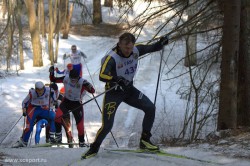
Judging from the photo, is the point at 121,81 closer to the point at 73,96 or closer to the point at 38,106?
the point at 73,96

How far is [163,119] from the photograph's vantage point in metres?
14.2

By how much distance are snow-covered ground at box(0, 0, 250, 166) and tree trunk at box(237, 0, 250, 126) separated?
1.96 metres

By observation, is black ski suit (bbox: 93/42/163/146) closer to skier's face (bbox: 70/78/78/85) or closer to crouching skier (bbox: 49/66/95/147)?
crouching skier (bbox: 49/66/95/147)

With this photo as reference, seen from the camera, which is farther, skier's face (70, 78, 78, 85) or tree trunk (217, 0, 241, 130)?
skier's face (70, 78, 78, 85)

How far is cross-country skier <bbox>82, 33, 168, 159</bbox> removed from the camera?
19.6 feet

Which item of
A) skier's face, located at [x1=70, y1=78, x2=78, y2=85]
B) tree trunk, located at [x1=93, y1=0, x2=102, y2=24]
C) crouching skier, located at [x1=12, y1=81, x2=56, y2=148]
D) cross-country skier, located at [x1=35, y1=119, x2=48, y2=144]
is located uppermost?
tree trunk, located at [x1=93, y1=0, x2=102, y2=24]

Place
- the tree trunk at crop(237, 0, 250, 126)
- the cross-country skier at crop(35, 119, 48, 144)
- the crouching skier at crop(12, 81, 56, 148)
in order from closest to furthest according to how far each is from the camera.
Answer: the tree trunk at crop(237, 0, 250, 126) < the crouching skier at crop(12, 81, 56, 148) < the cross-country skier at crop(35, 119, 48, 144)

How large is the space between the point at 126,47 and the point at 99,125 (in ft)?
25.4

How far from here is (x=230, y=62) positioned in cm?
780

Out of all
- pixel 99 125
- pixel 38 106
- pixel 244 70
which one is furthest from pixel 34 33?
pixel 244 70

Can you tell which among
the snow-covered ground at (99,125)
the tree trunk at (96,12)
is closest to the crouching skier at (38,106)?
the snow-covered ground at (99,125)

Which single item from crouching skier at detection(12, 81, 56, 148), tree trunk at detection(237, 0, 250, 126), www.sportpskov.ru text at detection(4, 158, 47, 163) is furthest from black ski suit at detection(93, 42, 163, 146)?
crouching skier at detection(12, 81, 56, 148)

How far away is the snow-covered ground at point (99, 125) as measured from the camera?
238 inches

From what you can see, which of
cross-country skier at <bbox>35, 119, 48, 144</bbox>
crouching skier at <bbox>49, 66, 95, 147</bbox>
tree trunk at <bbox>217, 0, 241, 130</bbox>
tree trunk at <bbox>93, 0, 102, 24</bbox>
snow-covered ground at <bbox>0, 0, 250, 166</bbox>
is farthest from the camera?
tree trunk at <bbox>93, 0, 102, 24</bbox>
